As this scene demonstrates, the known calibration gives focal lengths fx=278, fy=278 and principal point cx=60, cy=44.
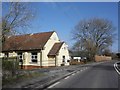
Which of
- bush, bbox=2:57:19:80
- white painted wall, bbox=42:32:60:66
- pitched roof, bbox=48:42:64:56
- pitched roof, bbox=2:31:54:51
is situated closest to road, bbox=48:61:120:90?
bush, bbox=2:57:19:80

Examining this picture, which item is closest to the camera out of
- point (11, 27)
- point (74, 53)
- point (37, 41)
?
point (11, 27)

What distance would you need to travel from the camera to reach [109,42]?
289ft

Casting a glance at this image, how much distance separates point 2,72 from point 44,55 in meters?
27.0

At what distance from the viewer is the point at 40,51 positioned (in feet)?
145

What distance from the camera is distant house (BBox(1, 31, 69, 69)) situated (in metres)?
44.4

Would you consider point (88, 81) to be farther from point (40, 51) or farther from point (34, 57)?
point (34, 57)

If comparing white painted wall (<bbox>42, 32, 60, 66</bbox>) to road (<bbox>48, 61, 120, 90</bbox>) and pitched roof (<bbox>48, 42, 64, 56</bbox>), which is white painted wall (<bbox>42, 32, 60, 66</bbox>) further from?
road (<bbox>48, 61, 120, 90</bbox>)

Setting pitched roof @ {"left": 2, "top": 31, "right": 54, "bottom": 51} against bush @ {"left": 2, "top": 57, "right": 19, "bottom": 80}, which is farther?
pitched roof @ {"left": 2, "top": 31, "right": 54, "bottom": 51}

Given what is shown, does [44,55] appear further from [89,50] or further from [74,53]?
[74,53]

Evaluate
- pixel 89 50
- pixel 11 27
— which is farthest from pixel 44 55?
pixel 89 50

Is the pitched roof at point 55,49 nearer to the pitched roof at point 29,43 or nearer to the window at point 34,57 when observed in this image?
the pitched roof at point 29,43

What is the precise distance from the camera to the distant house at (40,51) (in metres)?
44.4

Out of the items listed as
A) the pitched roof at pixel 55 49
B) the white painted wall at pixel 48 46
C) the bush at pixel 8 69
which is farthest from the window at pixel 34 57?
the bush at pixel 8 69

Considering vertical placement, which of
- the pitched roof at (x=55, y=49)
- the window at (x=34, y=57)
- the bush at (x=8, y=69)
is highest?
the pitched roof at (x=55, y=49)
